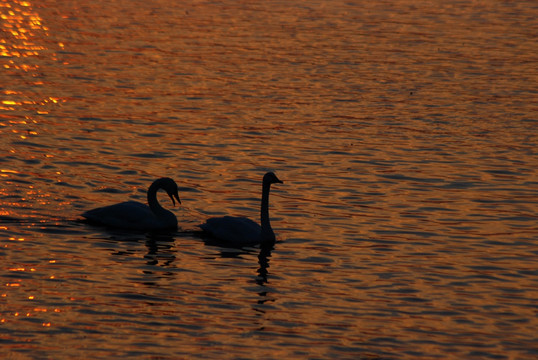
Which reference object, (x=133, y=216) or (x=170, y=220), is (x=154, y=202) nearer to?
(x=170, y=220)

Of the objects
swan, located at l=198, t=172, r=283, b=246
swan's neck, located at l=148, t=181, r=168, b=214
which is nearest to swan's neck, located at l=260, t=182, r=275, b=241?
swan, located at l=198, t=172, r=283, b=246

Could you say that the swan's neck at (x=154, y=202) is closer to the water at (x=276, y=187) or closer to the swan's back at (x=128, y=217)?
the swan's back at (x=128, y=217)

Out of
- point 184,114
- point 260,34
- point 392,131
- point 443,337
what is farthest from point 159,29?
point 443,337

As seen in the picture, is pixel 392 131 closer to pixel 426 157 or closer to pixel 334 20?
pixel 426 157

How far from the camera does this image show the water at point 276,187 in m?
14.3

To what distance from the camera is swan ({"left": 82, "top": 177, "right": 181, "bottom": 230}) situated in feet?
62.4

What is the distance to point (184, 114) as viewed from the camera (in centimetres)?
2881

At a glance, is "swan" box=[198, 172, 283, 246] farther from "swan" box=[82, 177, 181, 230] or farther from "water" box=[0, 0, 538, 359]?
"swan" box=[82, 177, 181, 230]

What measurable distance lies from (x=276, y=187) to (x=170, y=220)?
12.4 feet

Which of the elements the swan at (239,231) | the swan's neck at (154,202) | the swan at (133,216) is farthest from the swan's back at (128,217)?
the swan at (239,231)

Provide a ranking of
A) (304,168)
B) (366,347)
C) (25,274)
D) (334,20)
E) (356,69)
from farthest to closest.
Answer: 1. (334,20)
2. (356,69)
3. (304,168)
4. (25,274)
5. (366,347)

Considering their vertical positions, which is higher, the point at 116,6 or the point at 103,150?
the point at 116,6

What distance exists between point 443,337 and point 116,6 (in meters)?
37.1

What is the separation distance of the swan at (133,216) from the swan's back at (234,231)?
1041 mm
